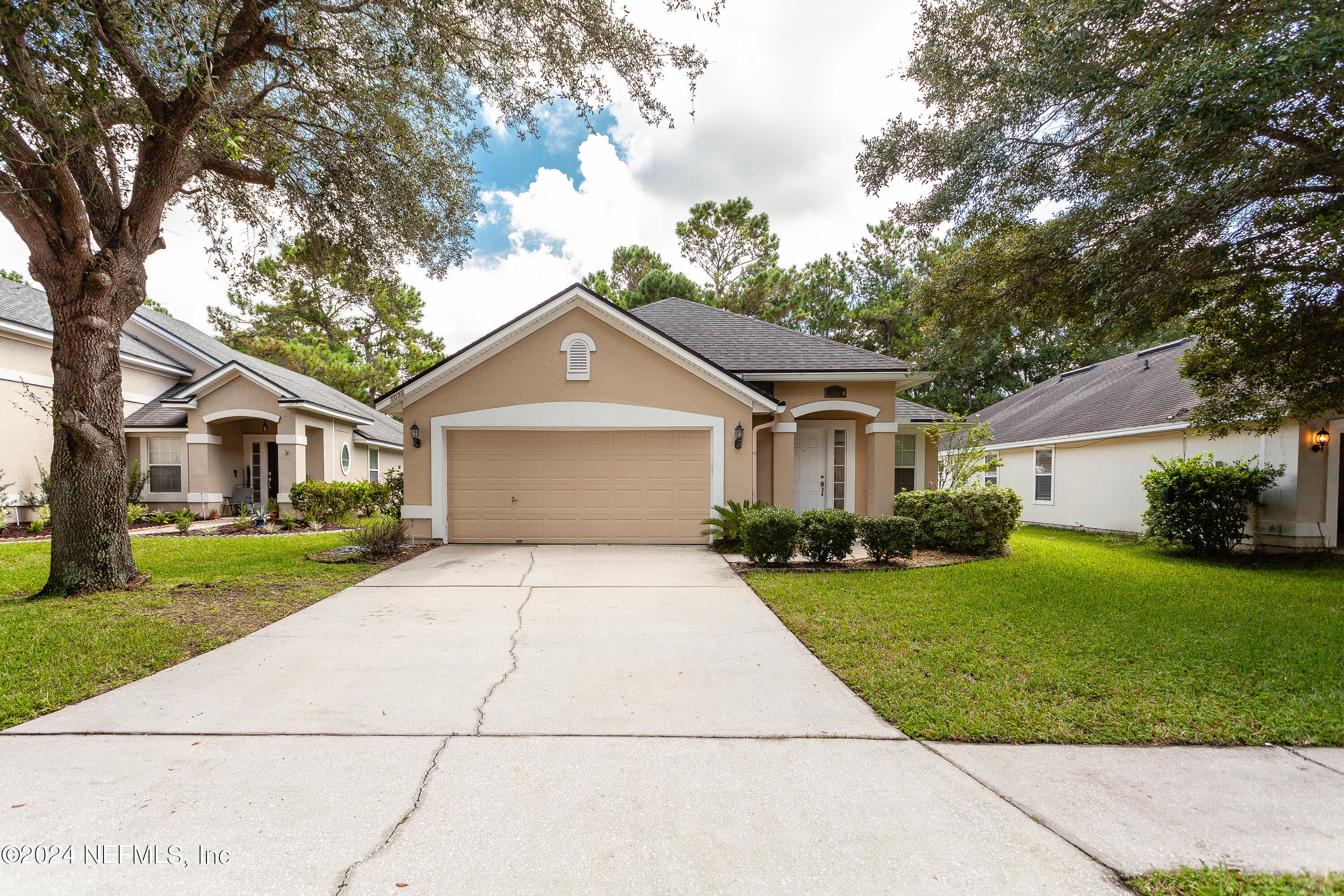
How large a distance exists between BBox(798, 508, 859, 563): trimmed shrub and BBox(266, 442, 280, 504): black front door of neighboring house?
15972 millimetres

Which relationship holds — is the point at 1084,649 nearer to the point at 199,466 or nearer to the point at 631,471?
the point at 631,471

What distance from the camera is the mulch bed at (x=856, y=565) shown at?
8.82m

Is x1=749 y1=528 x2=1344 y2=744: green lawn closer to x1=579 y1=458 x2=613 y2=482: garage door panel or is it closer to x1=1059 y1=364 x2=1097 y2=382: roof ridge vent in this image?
x1=579 y1=458 x2=613 y2=482: garage door panel

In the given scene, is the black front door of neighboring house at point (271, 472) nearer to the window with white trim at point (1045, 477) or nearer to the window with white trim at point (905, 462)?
the window with white trim at point (905, 462)

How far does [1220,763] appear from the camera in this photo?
126 inches

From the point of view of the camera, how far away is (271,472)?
685 inches

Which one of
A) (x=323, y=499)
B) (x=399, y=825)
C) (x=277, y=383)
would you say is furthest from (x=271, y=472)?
(x=399, y=825)

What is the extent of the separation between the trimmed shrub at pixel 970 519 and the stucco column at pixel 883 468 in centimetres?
134

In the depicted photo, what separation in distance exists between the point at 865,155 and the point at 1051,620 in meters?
6.79

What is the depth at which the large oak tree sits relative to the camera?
568cm

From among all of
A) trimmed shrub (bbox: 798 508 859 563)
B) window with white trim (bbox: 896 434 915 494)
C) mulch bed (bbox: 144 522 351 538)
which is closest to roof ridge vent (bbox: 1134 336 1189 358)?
window with white trim (bbox: 896 434 915 494)

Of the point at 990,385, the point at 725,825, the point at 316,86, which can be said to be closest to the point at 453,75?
the point at 316,86

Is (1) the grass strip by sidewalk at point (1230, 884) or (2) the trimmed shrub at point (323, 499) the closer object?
(1) the grass strip by sidewalk at point (1230, 884)

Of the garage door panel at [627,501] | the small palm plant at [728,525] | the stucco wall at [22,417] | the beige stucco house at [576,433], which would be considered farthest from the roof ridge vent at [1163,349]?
the stucco wall at [22,417]
